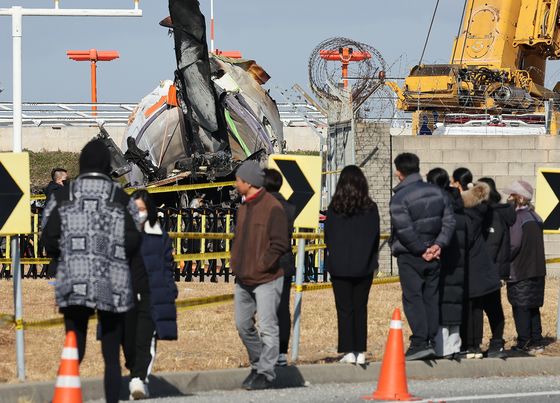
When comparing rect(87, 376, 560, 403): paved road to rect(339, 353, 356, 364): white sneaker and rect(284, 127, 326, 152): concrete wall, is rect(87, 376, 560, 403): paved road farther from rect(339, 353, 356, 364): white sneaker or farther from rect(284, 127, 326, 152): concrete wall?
rect(284, 127, 326, 152): concrete wall

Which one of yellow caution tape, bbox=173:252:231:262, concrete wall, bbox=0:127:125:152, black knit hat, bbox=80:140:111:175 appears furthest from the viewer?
concrete wall, bbox=0:127:125:152

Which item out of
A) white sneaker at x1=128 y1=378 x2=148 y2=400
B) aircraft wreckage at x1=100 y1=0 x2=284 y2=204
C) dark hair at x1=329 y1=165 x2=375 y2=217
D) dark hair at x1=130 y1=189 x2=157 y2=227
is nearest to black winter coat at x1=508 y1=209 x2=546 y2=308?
dark hair at x1=329 y1=165 x2=375 y2=217

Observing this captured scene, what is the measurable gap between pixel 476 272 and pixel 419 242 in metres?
1.20

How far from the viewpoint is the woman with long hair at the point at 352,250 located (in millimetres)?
12625

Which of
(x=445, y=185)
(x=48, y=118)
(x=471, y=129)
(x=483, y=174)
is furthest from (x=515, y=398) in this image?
(x=48, y=118)

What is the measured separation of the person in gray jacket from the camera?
12.9m

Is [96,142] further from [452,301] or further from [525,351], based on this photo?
[525,351]

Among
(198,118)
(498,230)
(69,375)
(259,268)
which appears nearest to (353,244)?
(259,268)

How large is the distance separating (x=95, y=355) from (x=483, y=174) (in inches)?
453

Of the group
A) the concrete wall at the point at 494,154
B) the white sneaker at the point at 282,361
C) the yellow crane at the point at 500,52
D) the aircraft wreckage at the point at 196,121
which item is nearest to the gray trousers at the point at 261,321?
the white sneaker at the point at 282,361

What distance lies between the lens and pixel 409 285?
13.0m

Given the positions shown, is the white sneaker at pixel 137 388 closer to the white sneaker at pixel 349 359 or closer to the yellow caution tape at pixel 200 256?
the white sneaker at pixel 349 359

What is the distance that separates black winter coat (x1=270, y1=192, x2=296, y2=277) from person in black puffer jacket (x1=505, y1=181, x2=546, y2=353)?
2.55 meters

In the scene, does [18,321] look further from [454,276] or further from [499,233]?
[499,233]
